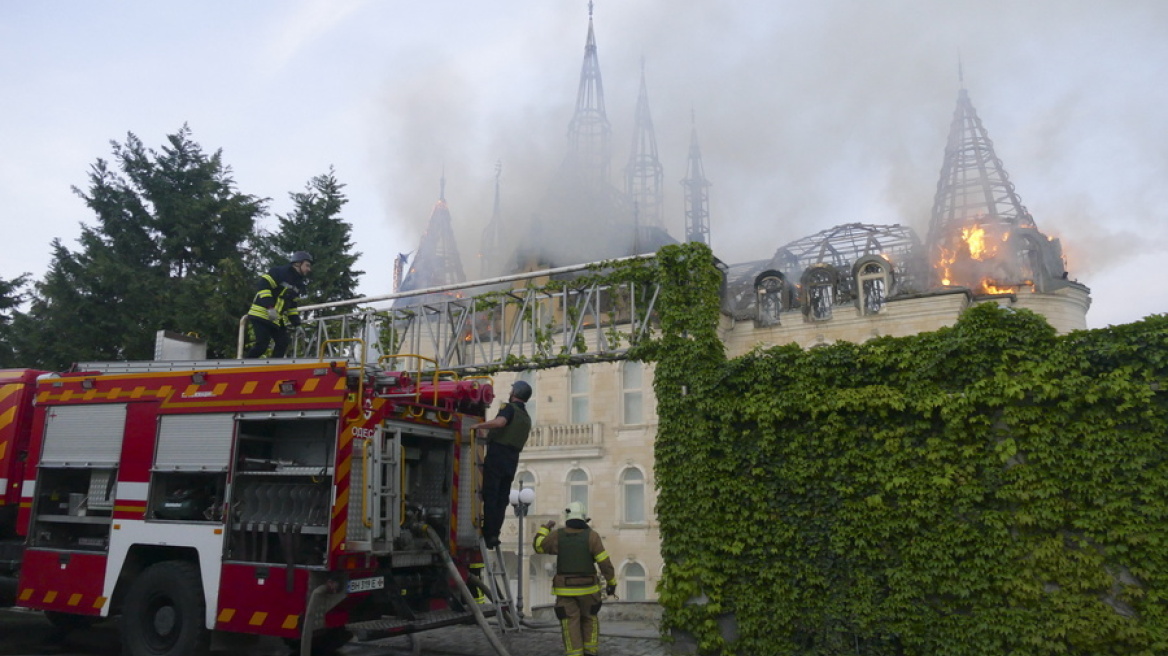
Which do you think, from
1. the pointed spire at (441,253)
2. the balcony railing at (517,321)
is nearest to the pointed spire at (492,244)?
the pointed spire at (441,253)

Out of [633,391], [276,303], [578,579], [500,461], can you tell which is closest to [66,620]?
[276,303]

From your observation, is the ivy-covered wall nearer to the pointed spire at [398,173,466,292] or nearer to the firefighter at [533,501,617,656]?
the firefighter at [533,501,617,656]

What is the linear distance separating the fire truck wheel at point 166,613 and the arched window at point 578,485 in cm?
2417

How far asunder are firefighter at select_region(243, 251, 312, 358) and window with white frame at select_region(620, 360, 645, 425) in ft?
71.9

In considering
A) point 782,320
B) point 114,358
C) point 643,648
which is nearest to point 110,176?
point 114,358

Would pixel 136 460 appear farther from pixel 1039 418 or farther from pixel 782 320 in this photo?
pixel 782 320

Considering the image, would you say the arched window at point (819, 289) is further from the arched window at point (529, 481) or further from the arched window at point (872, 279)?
the arched window at point (529, 481)

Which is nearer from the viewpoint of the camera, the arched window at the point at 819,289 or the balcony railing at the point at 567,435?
the balcony railing at the point at 567,435

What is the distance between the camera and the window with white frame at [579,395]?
1291 inches

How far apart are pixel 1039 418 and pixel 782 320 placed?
23885mm

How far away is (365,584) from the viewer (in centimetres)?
754

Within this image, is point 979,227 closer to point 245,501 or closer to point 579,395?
point 579,395

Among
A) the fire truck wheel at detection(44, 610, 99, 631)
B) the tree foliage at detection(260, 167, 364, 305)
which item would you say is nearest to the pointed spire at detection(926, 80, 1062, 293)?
the tree foliage at detection(260, 167, 364, 305)

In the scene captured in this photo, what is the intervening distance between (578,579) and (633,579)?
23.2m
